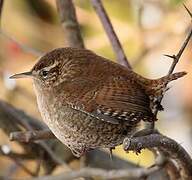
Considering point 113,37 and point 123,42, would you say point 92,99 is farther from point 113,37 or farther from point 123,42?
point 123,42

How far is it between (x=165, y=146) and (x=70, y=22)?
133 cm

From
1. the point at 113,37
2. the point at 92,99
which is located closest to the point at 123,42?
the point at 113,37

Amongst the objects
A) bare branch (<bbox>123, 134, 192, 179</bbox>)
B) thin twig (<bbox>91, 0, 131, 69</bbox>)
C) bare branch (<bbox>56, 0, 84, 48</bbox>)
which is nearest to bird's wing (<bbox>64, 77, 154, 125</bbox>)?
bare branch (<bbox>123, 134, 192, 179</bbox>)

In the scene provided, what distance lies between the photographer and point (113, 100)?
299 cm

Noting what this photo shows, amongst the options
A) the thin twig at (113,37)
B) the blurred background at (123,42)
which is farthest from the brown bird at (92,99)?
the blurred background at (123,42)

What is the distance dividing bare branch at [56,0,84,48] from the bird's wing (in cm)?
93

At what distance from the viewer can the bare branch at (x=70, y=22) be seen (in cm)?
388

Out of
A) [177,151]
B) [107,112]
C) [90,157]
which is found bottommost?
[90,157]

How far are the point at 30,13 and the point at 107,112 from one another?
10.6ft

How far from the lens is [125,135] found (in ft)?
9.68

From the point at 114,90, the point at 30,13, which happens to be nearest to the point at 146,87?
the point at 114,90

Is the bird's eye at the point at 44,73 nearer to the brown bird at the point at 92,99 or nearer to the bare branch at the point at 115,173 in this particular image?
the brown bird at the point at 92,99

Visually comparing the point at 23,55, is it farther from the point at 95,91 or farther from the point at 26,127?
the point at 95,91

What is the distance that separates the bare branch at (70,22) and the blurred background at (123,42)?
21.6 inches
